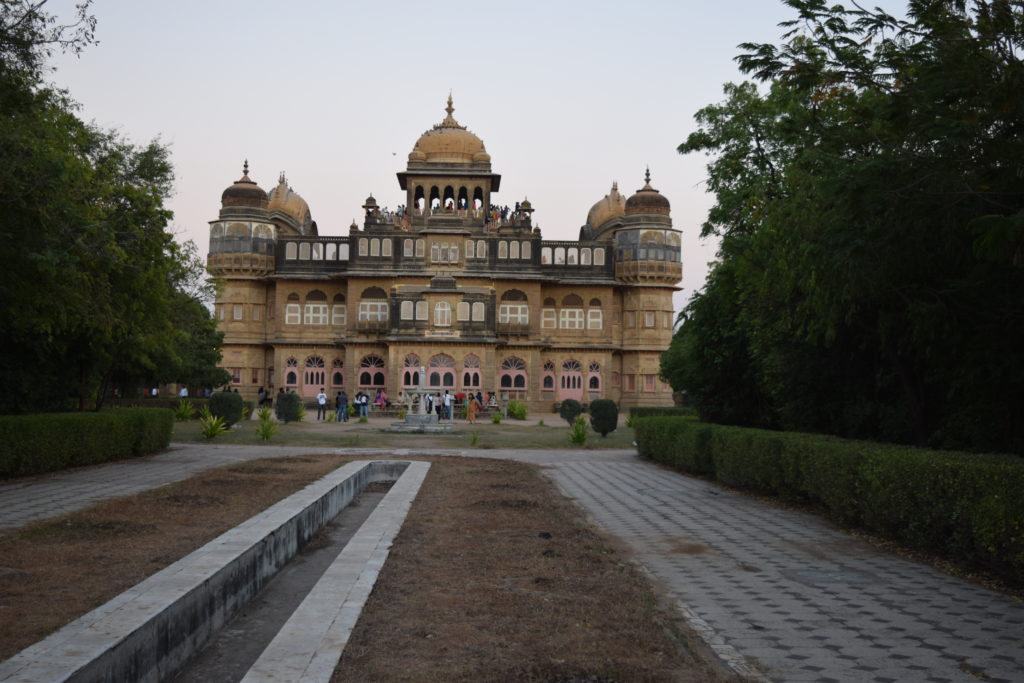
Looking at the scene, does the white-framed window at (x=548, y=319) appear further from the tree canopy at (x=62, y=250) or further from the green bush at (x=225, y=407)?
the tree canopy at (x=62, y=250)

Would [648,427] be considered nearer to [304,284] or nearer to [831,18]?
[831,18]

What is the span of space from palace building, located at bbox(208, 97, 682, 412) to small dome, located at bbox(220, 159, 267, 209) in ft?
Result: 0.29

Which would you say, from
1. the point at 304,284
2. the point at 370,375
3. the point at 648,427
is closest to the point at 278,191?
the point at 304,284

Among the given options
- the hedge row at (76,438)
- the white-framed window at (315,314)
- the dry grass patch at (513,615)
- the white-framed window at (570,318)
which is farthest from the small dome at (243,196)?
the dry grass patch at (513,615)

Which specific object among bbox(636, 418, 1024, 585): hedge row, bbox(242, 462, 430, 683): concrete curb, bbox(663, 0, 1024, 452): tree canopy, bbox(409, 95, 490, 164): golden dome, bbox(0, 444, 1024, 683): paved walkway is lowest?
bbox(0, 444, 1024, 683): paved walkway

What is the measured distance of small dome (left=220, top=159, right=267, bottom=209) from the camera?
55906mm

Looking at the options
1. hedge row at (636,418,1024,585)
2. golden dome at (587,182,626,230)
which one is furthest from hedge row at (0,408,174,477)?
golden dome at (587,182,626,230)

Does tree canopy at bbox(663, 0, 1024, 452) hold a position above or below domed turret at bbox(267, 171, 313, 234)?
below

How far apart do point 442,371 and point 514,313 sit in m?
6.18

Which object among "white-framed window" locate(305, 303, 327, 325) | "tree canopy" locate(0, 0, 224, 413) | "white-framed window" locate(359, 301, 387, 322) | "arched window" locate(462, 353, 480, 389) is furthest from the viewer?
"white-framed window" locate(305, 303, 327, 325)

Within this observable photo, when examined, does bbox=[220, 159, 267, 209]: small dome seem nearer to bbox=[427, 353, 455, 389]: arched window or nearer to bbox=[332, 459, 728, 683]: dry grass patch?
bbox=[427, 353, 455, 389]: arched window

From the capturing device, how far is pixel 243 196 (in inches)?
2201

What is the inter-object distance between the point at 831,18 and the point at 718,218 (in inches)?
397

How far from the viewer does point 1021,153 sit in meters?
7.96
